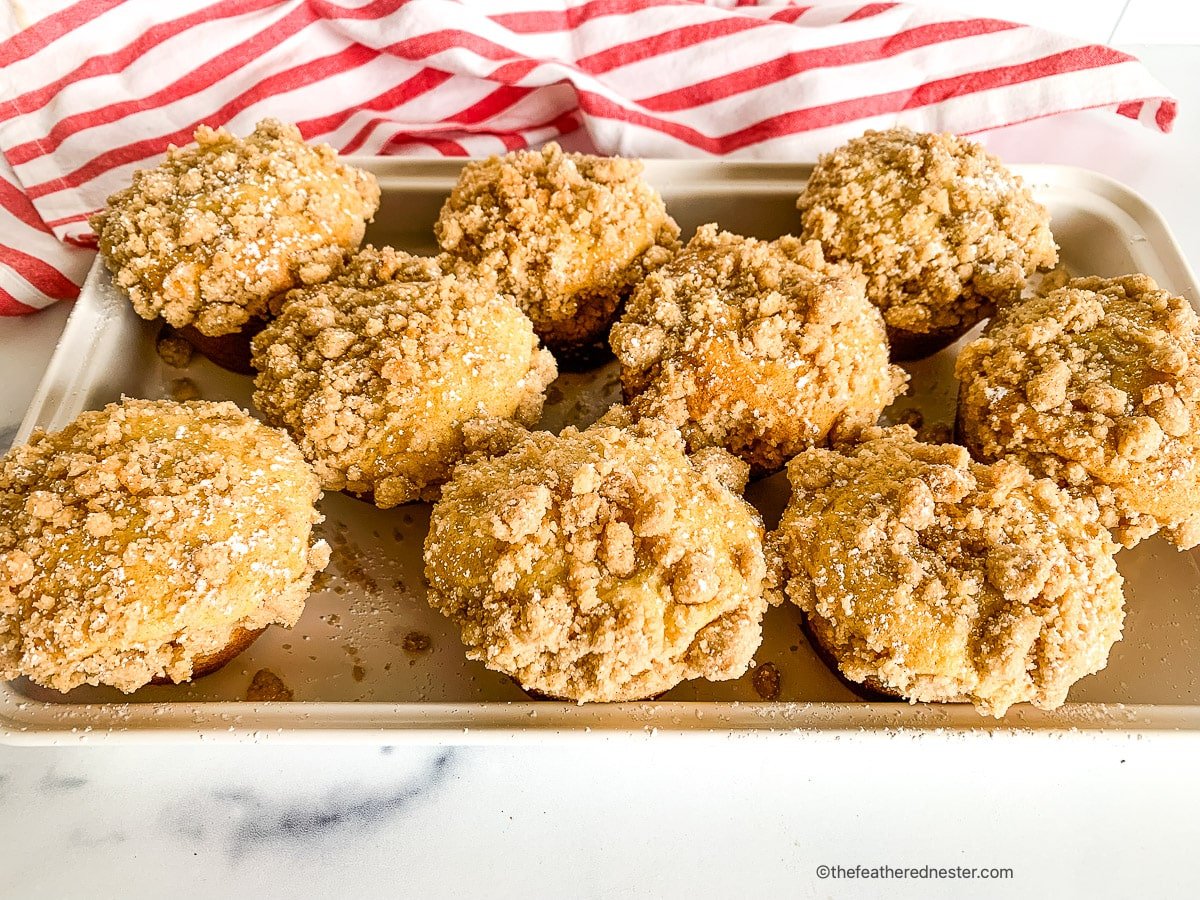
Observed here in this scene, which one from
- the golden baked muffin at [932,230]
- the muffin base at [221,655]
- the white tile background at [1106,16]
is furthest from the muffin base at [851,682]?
the white tile background at [1106,16]

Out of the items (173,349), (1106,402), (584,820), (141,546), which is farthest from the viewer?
(173,349)

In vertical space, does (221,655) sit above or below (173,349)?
below

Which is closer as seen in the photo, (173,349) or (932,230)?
(932,230)

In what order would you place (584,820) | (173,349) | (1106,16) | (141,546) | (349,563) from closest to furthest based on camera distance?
1. (141,546)
2. (584,820)
3. (349,563)
4. (173,349)
5. (1106,16)

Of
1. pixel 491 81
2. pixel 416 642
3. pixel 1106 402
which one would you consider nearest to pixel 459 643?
pixel 416 642

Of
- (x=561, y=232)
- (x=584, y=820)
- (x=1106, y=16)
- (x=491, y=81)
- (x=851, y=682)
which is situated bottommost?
(x=584, y=820)

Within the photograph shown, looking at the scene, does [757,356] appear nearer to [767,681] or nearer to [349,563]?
[767,681]

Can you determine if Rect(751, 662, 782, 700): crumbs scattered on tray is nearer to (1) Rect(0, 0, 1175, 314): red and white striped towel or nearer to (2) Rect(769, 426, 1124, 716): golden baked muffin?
(2) Rect(769, 426, 1124, 716): golden baked muffin
